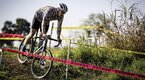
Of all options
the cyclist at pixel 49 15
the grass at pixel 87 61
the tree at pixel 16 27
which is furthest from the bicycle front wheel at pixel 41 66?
the tree at pixel 16 27

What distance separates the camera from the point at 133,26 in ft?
30.9

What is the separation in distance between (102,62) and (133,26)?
6.02 ft

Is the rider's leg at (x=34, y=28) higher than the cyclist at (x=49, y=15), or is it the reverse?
the cyclist at (x=49, y=15)

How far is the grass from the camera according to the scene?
730cm

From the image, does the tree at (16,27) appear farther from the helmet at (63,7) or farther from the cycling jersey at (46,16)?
the helmet at (63,7)

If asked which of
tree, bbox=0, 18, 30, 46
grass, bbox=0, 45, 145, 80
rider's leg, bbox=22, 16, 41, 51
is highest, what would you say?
tree, bbox=0, 18, 30, 46

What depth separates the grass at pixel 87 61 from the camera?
7.30 metres

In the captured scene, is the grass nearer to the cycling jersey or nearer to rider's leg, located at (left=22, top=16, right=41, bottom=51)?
rider's leg, located at (left=22, top=16, right=41, bottom=51)

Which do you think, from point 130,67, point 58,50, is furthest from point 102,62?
point 58,50

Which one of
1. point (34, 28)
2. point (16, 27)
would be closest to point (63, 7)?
point (34, 28)

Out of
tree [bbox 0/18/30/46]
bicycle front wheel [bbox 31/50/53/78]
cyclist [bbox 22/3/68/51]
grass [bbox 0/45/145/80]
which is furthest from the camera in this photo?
tree [bbox 0/18/30/46]

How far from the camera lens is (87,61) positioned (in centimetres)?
895

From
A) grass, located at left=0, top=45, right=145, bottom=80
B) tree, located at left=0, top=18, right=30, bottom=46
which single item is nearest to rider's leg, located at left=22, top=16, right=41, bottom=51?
grass, located at left=0, top=45, right=145, bottom=80

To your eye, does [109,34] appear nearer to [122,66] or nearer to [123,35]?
[123,35]
